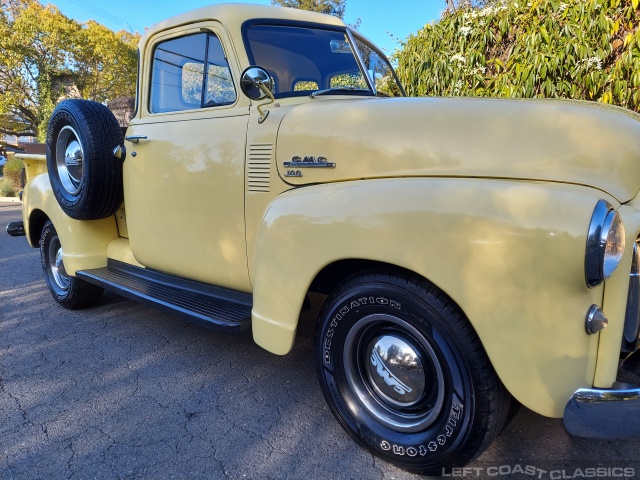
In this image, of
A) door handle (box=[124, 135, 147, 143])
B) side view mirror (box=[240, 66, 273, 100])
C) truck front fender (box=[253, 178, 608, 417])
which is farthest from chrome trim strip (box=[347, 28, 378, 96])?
door handle (box=[124, 135, 147, 143])

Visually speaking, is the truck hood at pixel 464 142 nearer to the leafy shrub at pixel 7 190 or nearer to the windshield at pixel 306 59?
the windshield at pixel 306 59

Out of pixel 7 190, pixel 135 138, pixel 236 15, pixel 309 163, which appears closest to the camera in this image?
pixel 309 163

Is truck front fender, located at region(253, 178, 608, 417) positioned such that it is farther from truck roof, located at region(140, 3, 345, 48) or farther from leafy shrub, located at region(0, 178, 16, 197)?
leafy shrub, located at region(0, 178, 16, 197)

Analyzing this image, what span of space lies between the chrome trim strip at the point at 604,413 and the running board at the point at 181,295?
4.99 feet

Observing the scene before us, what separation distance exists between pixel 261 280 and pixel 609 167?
1532 mm

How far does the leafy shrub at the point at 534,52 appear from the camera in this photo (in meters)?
3.98

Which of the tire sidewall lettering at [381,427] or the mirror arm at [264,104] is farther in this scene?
the mirror arm at [264,104]

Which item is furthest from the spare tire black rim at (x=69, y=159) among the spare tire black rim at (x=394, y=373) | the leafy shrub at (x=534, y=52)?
the leafy shrub at (x=534, y=52)

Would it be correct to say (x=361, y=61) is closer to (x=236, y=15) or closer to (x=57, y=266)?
(x=236, y=15)

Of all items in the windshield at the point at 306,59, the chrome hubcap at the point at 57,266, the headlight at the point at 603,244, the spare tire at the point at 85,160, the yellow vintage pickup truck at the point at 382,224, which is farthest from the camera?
the chrome hubcap at the point at 57,266

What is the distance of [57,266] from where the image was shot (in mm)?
4172

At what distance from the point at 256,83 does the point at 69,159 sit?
1951 mm

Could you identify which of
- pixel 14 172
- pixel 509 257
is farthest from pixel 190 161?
pixel 14 172

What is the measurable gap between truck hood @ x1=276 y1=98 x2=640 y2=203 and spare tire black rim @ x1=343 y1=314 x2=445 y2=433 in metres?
0.68
